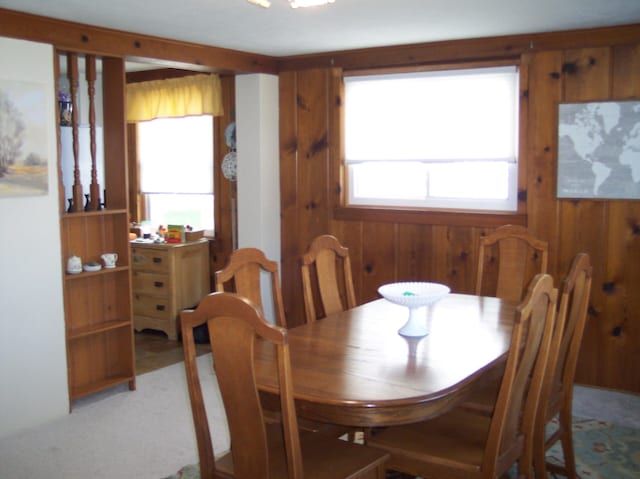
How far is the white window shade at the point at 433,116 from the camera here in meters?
4.56

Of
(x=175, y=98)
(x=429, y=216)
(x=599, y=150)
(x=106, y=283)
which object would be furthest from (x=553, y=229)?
(x=175, y=98)

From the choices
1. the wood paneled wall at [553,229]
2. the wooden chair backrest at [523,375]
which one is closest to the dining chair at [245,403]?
the wooden chair backrest at [523,375]

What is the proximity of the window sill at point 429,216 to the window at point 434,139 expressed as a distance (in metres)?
0.09

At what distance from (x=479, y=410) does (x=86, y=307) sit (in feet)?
8.51

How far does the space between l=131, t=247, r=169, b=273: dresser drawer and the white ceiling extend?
6.20 feet

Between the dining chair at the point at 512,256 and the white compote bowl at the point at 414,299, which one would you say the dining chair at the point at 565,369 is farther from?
the dining chair at the point at 512,256

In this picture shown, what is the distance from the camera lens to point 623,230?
419 centimetres

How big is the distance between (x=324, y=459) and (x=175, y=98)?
4.49 m

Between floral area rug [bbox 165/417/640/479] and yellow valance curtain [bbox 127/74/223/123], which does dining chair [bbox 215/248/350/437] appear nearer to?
floral area rug [bbox 165/417/640/479]

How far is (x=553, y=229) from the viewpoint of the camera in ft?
14.4

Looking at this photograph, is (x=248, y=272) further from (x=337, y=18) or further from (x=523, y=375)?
(x=337, y=18)

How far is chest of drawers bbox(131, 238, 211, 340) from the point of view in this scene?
563 cm

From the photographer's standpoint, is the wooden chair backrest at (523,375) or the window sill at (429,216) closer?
the wooden chair backrest at (523,375)

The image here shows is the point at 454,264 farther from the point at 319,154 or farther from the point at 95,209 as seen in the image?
the point at 95,209
